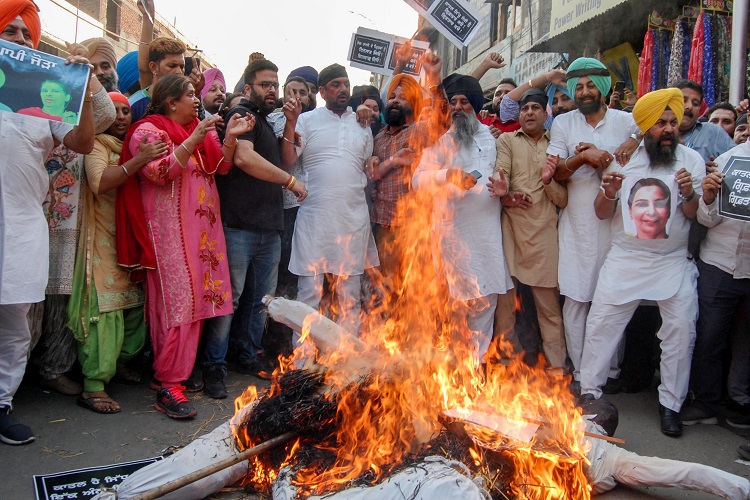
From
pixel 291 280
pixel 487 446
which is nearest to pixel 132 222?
pixel 291 280

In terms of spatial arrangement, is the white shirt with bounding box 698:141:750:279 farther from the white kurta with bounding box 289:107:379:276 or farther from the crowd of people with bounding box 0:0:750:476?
the white kurta with bounding box 289:107:379:276

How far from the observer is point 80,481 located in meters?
3.36

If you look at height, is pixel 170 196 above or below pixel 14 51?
below

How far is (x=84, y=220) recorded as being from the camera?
449cm

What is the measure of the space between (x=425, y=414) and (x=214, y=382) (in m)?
2.25

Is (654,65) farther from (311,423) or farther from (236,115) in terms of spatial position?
(311,423)

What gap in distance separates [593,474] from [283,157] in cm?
358

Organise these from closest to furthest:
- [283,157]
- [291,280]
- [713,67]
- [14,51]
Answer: [14,51] < [283,157] < [291,280] < [713,67]

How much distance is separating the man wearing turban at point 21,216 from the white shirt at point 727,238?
4.51 meters

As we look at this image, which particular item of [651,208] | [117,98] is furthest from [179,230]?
[651,208]

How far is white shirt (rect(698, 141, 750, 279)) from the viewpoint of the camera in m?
4.47

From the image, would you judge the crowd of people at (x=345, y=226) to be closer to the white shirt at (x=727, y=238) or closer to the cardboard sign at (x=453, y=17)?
the white shirt at (x=727, y=238)

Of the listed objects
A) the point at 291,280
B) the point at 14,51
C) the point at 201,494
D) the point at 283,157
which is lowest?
the point at 201,494

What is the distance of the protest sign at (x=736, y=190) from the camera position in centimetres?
423
